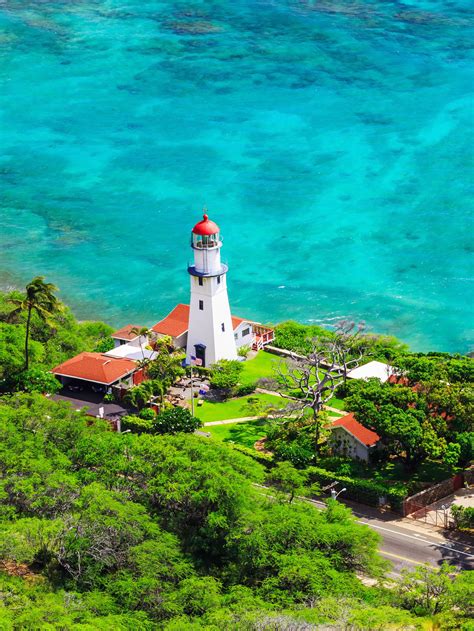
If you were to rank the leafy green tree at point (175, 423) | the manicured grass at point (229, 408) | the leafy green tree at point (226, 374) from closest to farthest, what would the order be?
the leafy green tree at point (175, 423)
the manicured grass at point (229, 408)
the leafy green tree at point (226, 374)

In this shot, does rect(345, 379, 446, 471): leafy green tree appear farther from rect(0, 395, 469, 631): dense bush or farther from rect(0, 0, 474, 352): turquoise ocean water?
rect(0, 0, 474, 352): turquoise ocean water

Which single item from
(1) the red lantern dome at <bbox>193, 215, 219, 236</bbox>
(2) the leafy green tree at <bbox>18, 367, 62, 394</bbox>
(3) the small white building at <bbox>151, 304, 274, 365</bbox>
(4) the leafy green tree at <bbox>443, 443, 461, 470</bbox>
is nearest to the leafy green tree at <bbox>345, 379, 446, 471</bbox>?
(4) the leafy green tree at <bbox>443, 443, 461, 470</bbox>

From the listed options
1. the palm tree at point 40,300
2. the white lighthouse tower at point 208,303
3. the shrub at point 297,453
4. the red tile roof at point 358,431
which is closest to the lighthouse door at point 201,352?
the white lighthouse tower at point 208,303

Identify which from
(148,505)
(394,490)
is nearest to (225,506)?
(148,505)

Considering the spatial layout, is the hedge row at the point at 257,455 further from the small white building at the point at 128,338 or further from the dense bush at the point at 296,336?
the small white building at the point at 128,338

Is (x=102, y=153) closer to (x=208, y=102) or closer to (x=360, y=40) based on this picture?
(x=208, y=102)
